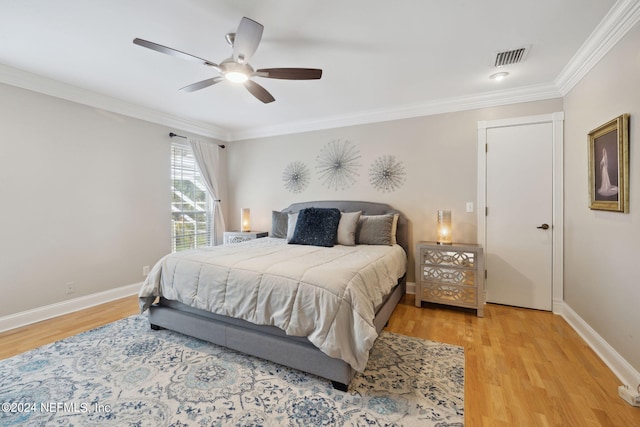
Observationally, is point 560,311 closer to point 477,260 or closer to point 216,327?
point 477,260

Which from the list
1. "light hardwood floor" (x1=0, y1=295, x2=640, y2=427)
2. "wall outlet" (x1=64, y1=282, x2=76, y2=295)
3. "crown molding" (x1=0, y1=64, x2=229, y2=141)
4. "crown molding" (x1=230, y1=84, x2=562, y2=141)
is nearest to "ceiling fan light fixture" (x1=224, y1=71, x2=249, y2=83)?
"crown molding" (x1=230, y1=84, x2=562, y2=141)

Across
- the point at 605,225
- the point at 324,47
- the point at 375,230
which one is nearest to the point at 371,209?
the point at 375,230

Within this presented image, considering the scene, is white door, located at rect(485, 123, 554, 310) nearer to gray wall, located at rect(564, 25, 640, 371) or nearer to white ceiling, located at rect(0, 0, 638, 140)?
gray wall, located at rect(564, 25, 640, 371)

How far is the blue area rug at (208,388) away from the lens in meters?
1.56

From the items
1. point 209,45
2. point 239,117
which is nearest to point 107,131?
point 239,117

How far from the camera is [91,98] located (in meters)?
3.26

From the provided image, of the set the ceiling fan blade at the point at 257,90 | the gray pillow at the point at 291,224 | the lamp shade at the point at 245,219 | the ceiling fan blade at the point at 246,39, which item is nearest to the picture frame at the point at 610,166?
the ceiling fan blade at the point at 246,39

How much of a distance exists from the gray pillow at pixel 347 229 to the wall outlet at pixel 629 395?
2325mm

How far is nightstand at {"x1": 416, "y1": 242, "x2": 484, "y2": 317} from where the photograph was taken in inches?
117

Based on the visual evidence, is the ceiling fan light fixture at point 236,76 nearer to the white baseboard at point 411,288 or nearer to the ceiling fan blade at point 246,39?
the ceiling fan blade at point 246,39

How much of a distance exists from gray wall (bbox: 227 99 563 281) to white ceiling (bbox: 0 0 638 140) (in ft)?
0.62

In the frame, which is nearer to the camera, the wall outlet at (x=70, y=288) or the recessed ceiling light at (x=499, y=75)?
the recessed ceiling light at (x=499, y=75)

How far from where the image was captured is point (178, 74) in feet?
9.27

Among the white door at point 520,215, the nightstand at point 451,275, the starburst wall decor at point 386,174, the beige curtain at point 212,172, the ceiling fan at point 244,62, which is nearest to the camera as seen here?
the ceiling fan at point 244,62
